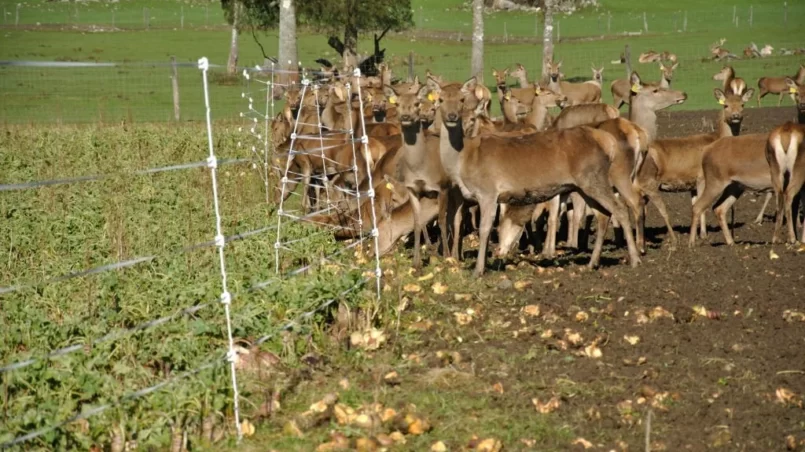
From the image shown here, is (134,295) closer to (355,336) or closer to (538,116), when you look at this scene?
(355,336)

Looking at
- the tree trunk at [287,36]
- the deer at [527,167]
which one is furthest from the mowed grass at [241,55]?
the deer at [527,167]

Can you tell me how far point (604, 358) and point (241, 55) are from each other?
52.0 meters

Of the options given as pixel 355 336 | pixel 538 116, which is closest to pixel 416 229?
pixel 355 336

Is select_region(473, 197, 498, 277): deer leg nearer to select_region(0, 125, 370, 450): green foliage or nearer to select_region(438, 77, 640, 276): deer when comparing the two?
select_region(438, 77, 640, 276): deer

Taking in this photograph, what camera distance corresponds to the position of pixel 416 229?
1400 centimetres

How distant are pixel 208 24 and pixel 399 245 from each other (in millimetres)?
66748

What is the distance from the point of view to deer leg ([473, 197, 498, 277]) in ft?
41.8

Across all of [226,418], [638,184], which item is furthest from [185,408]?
[638,184]

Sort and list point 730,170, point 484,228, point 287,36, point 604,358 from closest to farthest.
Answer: point 604,358
point 484,228
point 730,170
point 287,36

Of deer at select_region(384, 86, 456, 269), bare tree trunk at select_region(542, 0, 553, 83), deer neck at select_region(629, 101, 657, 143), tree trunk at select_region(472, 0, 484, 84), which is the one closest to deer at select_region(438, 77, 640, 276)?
deer at select_region(384, 86, 456, 269)

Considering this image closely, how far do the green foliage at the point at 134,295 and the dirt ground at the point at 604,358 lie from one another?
666 mm

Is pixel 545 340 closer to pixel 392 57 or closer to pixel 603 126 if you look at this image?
pixel 603 126

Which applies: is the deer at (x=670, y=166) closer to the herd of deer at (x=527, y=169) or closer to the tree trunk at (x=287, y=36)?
the herd of deer at (x=527, y=169)

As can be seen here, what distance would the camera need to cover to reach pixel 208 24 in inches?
3135
